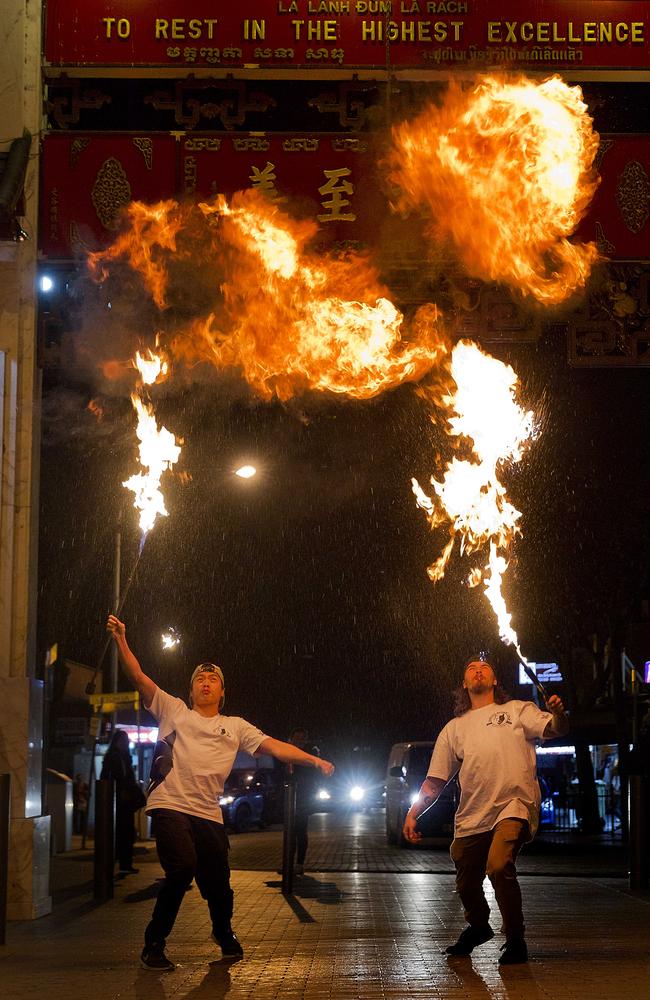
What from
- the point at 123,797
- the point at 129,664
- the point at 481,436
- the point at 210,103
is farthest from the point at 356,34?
the point at 123,797

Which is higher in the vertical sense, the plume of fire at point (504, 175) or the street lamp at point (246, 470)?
the plume of fire at point (504, 175)

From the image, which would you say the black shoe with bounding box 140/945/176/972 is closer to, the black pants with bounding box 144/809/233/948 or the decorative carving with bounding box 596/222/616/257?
the black pants with bounding box 144/809/233/948

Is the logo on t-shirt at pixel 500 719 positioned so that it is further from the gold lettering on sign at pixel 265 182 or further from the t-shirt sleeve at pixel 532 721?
the gold lettering on sign at pixel 265 182

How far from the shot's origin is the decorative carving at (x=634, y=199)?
13016 millimetres

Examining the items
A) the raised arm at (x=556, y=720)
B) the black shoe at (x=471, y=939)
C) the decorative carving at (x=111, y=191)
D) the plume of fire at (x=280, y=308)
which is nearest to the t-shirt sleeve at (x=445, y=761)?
the raised arm at (x=556, y=720)

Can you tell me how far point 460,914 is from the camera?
430 inches

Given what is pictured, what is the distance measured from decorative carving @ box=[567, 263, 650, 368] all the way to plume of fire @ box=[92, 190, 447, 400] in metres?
1.38

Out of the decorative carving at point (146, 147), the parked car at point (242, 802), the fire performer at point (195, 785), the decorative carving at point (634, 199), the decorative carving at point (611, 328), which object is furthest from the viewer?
the parked car at point (242, 802)

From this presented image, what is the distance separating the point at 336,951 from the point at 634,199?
810cm

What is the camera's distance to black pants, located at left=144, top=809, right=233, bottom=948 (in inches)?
303

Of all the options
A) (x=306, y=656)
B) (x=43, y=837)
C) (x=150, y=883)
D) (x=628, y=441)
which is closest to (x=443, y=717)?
(x=306, y=656)

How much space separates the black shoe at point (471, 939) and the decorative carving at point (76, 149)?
8.45 meters

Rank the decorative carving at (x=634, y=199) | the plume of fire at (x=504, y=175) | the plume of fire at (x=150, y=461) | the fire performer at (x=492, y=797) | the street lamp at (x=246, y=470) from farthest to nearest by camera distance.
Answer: the street lamp at (x=246, y=470) < the decorative carving at (x=634, y=199) < the plume of fire at (x=504, y=175) < the plume of fire at (x=150, y=461) < the fire performer at (x=492, y=797)

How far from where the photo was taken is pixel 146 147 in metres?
13.2
